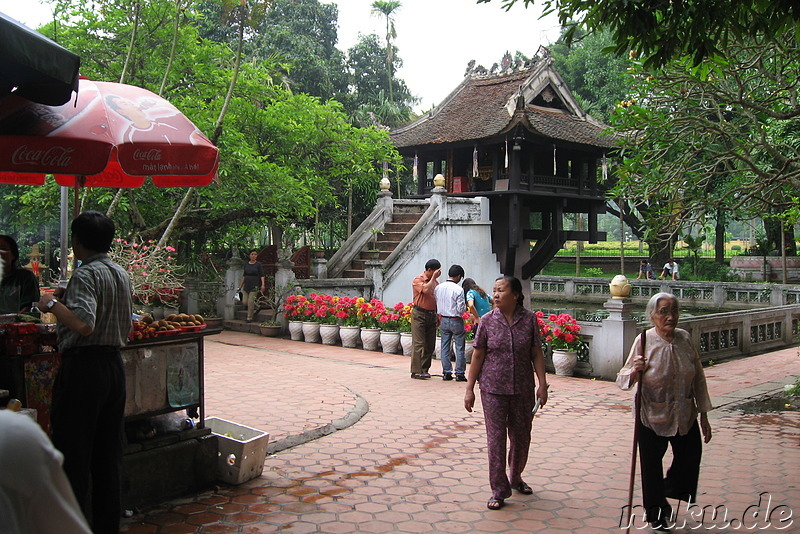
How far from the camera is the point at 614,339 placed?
1003 centimetres

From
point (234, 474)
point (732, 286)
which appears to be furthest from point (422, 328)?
point (732, 286)

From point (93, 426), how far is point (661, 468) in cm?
327

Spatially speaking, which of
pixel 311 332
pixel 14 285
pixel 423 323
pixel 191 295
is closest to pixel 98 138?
pixel 14 285

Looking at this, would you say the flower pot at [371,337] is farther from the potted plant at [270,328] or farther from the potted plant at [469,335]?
the potted plant at [270,328]

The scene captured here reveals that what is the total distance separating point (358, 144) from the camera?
1606 centimetres

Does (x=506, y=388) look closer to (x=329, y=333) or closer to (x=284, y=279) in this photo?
(x=329, y=333)

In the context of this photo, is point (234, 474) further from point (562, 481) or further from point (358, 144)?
point (358, 144)

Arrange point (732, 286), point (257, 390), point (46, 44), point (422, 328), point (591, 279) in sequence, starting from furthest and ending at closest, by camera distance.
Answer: point (591, 279), point (732, 286), point (422, 328), point (257, 390), point (46, 44)

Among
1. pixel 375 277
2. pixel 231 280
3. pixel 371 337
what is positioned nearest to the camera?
pixel 371 337

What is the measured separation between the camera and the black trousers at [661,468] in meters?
4.30

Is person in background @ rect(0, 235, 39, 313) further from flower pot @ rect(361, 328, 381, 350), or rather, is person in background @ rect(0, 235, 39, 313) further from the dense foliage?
flower pot @ rect(361, 328, 381, 350)

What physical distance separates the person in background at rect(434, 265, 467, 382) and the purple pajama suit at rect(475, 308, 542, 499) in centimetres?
445

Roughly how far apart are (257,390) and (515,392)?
15.6ft

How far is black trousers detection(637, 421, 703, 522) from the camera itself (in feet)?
14.1
